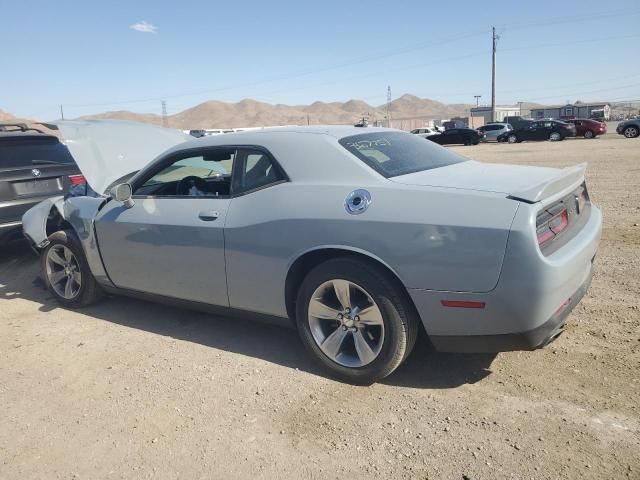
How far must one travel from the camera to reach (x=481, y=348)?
2930 mm

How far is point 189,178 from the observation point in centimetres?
440

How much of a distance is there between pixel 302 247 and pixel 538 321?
141cm

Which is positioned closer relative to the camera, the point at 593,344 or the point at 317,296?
the point at 317,296

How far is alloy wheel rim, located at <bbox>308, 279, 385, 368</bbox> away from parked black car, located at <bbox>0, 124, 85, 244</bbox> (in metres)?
4.63

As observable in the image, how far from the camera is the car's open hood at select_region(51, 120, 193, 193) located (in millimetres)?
4730

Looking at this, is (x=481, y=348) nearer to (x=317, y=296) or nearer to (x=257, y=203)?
(x=317, y=296)

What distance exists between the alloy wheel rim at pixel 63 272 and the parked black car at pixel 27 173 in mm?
1547

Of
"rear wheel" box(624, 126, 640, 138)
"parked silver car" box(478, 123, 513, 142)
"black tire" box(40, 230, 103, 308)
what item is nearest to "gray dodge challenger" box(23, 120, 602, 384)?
"black tire" box(40, 230, 103, 308)

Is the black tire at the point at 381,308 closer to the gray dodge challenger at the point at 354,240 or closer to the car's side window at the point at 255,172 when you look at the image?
the gray dodge challenger at the point at 354,240

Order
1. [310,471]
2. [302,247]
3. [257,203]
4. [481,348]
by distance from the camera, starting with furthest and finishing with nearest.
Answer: [257,203]
[302,247]
[481,348]
[310,471]

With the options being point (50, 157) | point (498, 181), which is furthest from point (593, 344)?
point (50, 157)

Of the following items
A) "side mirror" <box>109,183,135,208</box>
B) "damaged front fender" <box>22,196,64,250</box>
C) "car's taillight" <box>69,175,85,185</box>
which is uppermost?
"side mirror" <box>109,183,135,208</box>

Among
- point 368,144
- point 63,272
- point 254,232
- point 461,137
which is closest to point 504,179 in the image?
point 368,144

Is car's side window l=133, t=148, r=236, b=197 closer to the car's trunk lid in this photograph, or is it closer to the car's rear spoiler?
the car's rear spoiler
